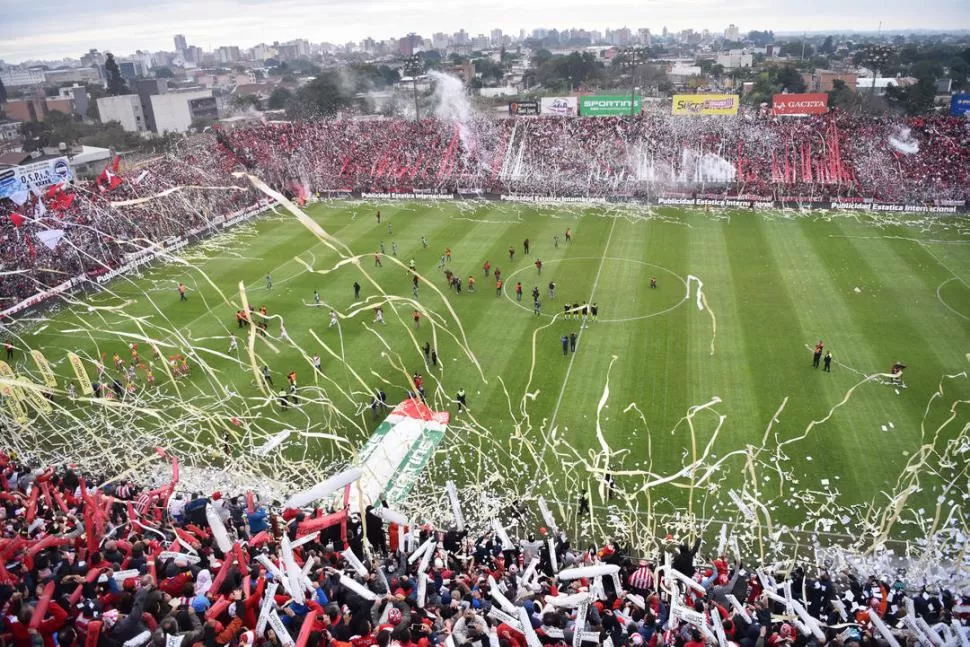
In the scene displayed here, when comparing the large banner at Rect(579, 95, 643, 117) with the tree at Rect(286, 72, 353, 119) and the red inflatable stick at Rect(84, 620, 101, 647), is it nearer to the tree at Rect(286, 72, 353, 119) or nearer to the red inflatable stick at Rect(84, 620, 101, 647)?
the tree at Rect(286, 72, 353, 119)

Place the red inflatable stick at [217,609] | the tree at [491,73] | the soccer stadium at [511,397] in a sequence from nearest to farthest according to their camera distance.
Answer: the red inflatable stick at [217,609], the soccer stadium at [511,397], the tree at [491,73]

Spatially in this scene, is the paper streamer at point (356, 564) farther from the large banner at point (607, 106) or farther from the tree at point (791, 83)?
the tree at point (791, 83)

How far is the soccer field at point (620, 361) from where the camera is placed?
54.1ft

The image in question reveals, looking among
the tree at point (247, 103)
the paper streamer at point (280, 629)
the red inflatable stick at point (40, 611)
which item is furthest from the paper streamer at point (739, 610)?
the tree at point (247, 103)

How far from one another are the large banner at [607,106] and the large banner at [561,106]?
0.61 meters

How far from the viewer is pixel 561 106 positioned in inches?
2000

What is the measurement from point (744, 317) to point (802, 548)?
12.5m

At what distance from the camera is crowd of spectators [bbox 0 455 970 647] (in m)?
7.79

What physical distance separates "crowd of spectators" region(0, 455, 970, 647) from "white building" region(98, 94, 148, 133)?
3468 inches

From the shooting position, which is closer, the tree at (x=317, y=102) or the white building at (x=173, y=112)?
the tree at (x=317, y=102)

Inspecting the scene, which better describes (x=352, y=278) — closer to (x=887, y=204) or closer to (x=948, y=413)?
(x=948, y=413)

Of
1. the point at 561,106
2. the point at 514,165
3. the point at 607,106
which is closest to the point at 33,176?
the point at 514,165

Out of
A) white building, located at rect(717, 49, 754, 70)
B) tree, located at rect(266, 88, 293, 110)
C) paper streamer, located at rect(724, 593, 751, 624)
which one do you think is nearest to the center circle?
paper streamer, located at rect(724, 593, 751, 624)

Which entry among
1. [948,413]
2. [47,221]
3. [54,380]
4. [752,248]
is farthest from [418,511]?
[47,221]
